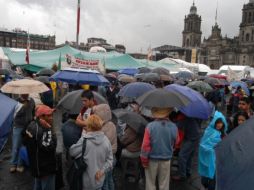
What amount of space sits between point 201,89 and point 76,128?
6.48 m

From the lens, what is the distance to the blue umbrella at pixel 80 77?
9047 mm

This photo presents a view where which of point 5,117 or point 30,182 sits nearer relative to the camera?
point 5,117

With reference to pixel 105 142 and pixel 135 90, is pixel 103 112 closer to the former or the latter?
pixel 105 142

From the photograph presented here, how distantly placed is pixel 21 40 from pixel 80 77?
97709 mm

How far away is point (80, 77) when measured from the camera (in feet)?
30.1

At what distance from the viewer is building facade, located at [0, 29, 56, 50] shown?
313 feet

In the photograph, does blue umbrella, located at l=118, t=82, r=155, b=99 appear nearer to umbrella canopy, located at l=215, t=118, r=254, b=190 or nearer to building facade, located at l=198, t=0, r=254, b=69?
umbrella canopy, located at l=215, t=118, r=254, b=190

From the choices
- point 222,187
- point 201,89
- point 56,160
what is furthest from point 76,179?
point 201,89

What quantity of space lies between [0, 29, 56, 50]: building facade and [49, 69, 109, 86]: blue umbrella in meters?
92.3

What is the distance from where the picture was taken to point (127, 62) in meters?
21.2

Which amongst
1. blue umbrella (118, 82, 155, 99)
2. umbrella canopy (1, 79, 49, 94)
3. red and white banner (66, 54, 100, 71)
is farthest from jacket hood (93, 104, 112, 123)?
red and white banner (66, 54, 100, 71)

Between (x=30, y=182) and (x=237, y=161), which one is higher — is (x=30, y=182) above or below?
below

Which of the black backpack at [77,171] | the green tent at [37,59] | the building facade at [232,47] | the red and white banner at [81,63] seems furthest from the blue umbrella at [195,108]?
the building facade at [232,47]

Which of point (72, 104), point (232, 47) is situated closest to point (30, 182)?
point (72, 104)
